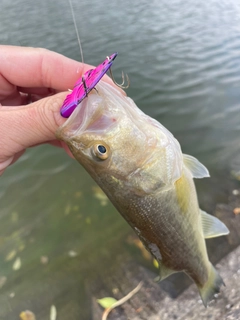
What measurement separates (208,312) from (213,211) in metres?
1.67

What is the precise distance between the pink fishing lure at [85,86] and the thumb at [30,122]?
113mm

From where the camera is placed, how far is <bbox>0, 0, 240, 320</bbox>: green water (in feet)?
12.5

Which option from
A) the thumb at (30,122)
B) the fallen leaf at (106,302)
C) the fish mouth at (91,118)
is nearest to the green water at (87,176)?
the fallen leaf at (106,302)

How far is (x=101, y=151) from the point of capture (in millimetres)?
1745

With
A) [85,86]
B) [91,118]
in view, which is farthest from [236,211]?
[85,86]

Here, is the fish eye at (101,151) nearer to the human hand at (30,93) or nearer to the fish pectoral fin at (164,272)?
the human hand at (30,93)

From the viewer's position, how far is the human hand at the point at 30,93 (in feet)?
6.50

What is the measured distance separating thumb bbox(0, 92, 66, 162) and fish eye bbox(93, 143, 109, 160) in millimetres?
354

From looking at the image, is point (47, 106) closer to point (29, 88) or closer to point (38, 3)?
point (29, 88)

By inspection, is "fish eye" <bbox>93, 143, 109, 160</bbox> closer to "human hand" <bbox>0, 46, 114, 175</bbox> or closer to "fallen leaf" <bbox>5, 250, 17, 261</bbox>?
"human hand" <bbox>0, 46, 114, 175</bbox>

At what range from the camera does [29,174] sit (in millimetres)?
5297

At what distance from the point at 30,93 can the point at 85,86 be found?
5.70 feet

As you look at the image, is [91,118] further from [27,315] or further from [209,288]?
[27,315]

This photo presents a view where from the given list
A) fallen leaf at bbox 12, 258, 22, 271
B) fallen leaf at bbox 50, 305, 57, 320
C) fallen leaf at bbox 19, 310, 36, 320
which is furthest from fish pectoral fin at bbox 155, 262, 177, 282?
fallen leaf at bbox 12, 258, 22, 271
